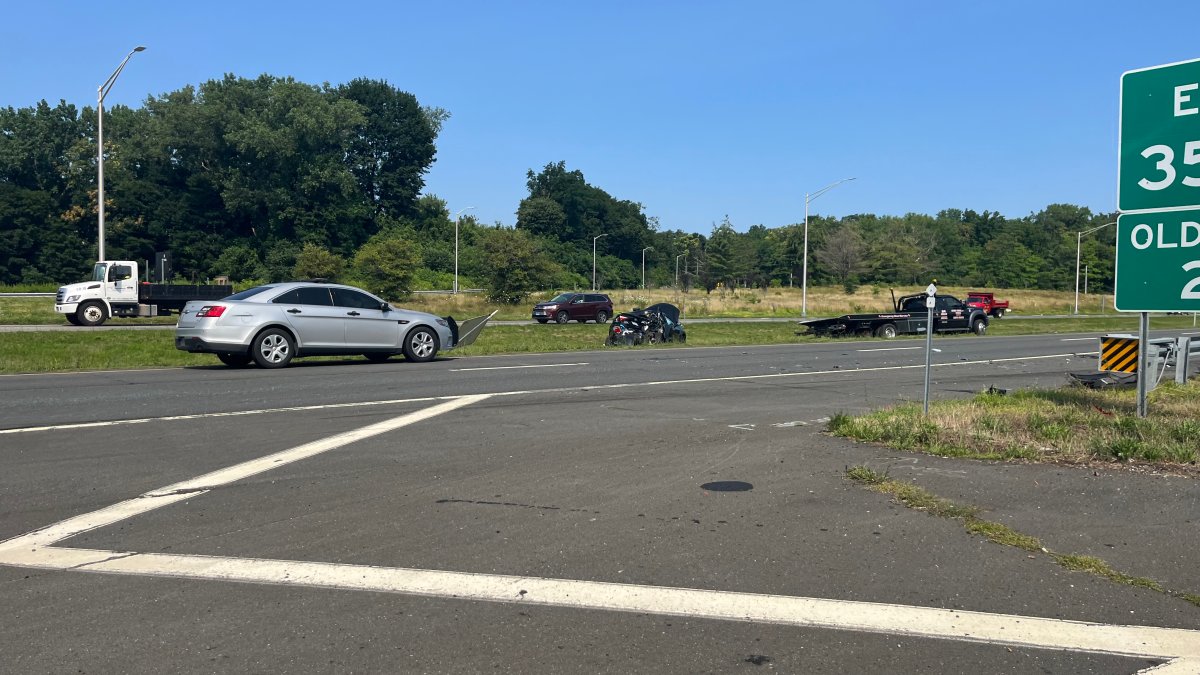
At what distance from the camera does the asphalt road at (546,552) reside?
4.03m

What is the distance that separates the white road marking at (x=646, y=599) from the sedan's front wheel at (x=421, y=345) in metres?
12.8

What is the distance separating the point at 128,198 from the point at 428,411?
3472 inches

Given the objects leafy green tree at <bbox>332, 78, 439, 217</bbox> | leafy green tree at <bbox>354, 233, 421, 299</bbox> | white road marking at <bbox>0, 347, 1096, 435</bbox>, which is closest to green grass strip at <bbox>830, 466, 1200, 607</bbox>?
white road marking at <bbox>0, 347, 1096, 435</bbox>

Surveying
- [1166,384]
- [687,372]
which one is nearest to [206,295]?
[687,372]

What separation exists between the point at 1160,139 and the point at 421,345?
1346 centimetres

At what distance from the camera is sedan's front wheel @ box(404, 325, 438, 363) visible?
730 inches

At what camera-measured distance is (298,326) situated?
16688mm

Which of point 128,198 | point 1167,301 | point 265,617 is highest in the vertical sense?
point 128,198

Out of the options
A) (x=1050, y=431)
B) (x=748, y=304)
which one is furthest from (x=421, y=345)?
(x=748, y=304)

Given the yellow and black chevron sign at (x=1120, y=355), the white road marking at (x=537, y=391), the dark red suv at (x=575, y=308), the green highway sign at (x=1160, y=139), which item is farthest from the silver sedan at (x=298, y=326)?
the dark red suv at (x=575, y=308)

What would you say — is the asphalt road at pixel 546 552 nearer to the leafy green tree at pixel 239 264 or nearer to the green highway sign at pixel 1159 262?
the green highway sign at pixel 1159 262

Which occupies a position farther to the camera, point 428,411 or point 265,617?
point 428,411

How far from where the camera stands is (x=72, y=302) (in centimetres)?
3334

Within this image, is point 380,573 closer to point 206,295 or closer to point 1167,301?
point 1167,301
